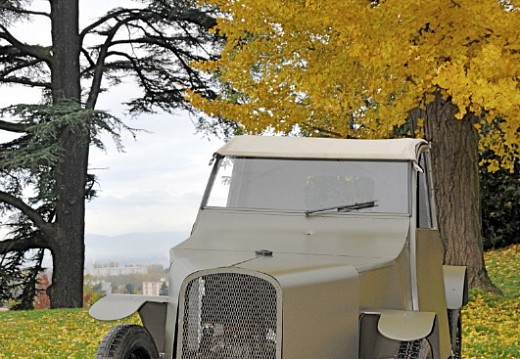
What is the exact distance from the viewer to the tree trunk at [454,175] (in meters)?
14.6

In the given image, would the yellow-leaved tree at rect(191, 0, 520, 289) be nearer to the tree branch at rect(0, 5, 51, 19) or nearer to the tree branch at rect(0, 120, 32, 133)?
the tree branch at rect(0, 120, 32, 133)

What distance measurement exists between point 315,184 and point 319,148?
312 millimetres

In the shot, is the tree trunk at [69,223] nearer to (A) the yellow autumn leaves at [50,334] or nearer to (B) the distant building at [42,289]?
(B) the distant building at [42,289]

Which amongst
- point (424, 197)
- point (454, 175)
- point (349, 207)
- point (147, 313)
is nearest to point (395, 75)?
point (454, 175)

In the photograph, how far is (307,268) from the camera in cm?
529

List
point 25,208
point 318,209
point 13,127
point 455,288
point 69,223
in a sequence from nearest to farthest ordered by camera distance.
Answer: point 318,209, point 455,288, point 69,223, point 25,208, point 13,127

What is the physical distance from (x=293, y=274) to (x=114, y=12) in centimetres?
Result: 1847

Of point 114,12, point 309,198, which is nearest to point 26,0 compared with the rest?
point 114,12

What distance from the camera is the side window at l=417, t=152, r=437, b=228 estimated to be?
22.2 feet

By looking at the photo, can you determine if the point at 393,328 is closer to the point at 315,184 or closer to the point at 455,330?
the point at 315,184

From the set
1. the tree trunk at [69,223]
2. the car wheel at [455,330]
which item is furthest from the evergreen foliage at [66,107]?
the car wheel at [455,330]

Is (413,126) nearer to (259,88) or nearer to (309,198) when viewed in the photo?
(259,88)

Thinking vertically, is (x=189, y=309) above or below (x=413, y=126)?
below

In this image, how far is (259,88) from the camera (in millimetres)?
14023
